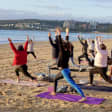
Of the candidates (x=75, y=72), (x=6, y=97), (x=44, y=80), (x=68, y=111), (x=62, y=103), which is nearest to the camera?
(x=68, y=111)

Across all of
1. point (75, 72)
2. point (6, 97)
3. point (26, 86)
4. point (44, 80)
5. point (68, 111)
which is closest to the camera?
point (68, 111)

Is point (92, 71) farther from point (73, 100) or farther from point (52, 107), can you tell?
point (52, 107)

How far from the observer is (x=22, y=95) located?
747cm

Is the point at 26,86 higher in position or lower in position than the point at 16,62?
lower

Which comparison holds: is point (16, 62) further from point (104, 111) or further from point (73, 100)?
point (104, 111)

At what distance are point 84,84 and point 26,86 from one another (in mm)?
2280

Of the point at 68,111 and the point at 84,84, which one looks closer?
the point at 68,111

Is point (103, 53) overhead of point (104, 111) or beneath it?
overhead

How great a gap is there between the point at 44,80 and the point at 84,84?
5.80 feet

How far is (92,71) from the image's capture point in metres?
8.01

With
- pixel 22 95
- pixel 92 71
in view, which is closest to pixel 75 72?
pixel 92 71

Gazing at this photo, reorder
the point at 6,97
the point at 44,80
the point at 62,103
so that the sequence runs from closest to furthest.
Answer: the point at 62,103 < the point at 6,97 < the point at 44,80

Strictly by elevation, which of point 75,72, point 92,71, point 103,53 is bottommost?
point 75,72

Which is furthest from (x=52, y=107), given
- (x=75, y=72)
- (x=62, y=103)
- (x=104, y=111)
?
(x=75, y=72)
